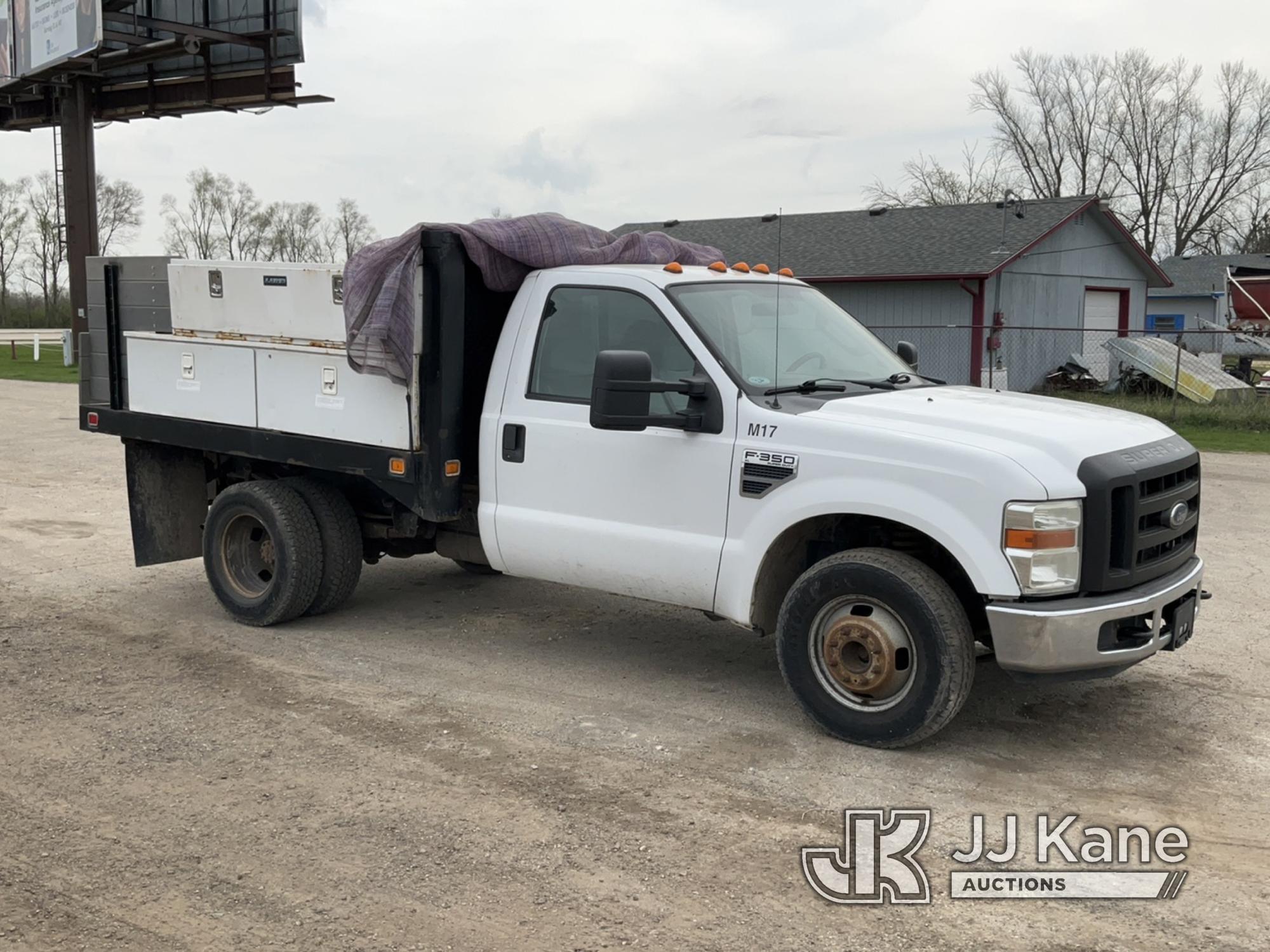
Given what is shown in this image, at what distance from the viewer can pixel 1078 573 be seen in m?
5.04

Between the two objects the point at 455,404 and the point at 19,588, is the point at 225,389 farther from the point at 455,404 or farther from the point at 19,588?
the point at 19,588

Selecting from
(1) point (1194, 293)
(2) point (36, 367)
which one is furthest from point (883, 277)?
(1) point (1194, 293)

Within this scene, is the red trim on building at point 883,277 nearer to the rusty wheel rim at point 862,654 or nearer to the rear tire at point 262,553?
the rear tire at point 262,553

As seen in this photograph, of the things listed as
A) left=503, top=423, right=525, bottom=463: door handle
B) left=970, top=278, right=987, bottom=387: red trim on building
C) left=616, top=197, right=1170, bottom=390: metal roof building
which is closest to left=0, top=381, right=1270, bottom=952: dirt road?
left=503, top=423, right=525, bottom=463: door handle

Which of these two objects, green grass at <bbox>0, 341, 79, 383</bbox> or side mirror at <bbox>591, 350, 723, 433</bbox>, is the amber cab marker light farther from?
green grass at <bbox>0, 341, 79, 383</bbox>

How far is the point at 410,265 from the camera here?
637 cm

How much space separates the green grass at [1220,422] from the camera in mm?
17734

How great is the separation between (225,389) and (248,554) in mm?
993

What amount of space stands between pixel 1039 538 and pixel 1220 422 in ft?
55.0

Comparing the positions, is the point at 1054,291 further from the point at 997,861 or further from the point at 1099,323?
the point at 997,861

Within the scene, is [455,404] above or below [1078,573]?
above

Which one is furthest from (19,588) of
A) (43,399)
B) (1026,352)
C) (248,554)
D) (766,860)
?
(1026,352)

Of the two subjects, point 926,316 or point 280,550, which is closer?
point 280,550

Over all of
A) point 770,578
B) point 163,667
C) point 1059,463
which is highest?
point 1059,463
